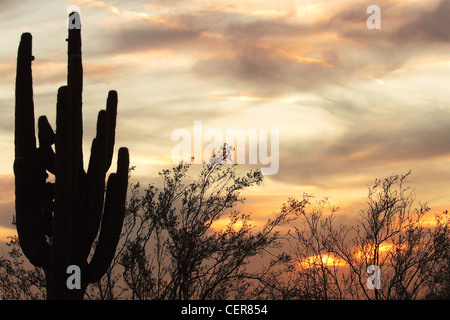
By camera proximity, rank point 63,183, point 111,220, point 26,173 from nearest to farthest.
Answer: point 63,183 → point 26,173 → point 111,220

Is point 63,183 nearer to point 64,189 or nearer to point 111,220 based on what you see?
point 64,189

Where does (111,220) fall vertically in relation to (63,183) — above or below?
below

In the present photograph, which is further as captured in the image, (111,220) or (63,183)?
(111,220)

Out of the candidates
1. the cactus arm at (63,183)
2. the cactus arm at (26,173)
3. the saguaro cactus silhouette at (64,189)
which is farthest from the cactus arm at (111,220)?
the cactus arm at (26,173)

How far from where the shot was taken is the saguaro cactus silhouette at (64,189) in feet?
31.9

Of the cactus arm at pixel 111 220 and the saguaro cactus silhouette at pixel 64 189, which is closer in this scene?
the saguaro cactus silhouette at pixel 64 189

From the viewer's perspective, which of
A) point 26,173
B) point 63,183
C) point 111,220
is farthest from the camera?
point 111,220

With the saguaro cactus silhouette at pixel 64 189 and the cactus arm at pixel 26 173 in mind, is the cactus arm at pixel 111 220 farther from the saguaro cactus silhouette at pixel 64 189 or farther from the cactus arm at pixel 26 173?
the cactus arm at pixel 26 173

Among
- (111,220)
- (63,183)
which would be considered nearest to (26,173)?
(63,183)

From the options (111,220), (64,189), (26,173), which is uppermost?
(26,173)

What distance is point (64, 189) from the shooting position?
963 centimetres
